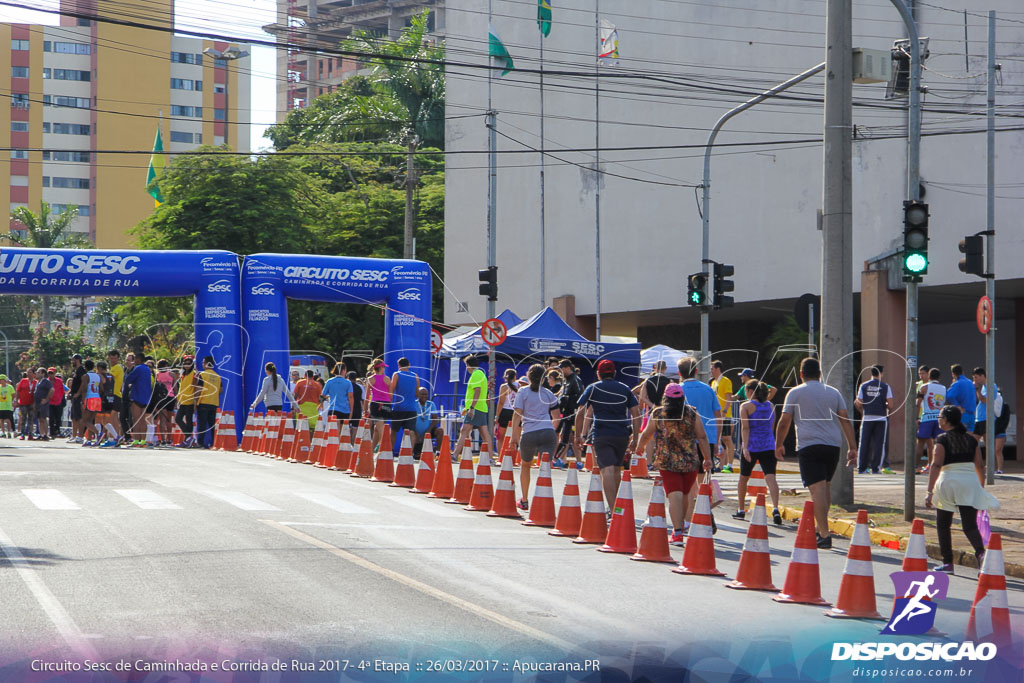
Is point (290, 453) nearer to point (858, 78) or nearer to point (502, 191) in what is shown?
point (858, 78)

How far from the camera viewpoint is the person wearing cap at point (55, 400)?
101 feet

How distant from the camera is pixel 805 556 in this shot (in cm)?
955

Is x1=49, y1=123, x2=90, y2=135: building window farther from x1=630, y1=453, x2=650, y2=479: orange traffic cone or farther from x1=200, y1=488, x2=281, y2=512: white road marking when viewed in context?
x1=200, y1=488, x2=281, y2=512: white road marking

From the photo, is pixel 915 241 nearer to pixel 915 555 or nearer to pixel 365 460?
pixel 915 555

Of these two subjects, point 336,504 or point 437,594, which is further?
point 336,504

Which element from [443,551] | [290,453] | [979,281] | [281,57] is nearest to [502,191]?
[979,281]

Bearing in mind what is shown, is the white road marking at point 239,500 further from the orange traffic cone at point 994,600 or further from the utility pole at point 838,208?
the orange traffic cone at point 994,600

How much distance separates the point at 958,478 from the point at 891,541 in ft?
9.09

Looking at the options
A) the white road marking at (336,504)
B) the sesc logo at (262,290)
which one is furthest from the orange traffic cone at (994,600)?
the sesc logo at (262,290)

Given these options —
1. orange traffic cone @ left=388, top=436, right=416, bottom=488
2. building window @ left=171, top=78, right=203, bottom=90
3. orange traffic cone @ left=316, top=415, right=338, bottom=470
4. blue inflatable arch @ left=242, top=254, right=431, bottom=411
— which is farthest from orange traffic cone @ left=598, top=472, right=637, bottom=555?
building window @ left=171, top=78, right=203, bottom=90

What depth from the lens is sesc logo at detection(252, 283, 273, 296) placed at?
1104 inches

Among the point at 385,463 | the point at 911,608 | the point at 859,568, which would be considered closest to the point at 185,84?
the point at 385,463

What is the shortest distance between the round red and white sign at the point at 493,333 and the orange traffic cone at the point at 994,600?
17.0 metres

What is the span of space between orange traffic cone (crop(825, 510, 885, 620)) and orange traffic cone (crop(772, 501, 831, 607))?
0.44m
